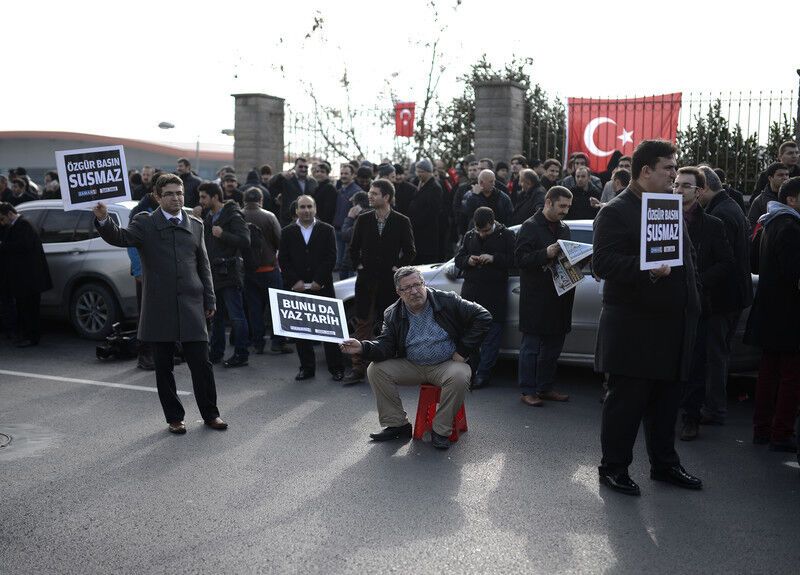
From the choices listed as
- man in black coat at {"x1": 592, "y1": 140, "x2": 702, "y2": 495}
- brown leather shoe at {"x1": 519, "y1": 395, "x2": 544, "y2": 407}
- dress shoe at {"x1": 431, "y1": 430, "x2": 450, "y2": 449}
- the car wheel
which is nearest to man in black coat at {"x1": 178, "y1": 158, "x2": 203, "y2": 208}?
the car wheel

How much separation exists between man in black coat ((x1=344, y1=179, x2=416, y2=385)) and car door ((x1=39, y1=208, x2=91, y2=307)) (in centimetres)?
423

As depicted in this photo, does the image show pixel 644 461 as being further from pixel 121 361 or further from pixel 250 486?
pixel 121 361

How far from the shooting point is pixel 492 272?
9.09m

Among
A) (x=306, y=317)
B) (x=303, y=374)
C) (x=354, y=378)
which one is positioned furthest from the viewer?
(x=303, y=374)

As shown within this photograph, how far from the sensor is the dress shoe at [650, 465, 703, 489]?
6055mm

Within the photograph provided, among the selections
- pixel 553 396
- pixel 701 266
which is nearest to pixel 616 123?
pixel 553 396

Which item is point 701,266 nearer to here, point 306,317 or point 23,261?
point 306,317

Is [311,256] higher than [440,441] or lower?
higher

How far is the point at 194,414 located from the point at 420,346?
2.25 m

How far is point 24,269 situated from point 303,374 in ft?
13.9

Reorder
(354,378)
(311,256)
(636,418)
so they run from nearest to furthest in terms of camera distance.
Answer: (636,418) → (354,378) → (311,256)

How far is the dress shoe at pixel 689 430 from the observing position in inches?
287

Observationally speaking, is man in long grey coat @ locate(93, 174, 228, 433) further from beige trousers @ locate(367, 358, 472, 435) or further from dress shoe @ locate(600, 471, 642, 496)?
dress shoe @ locate(600, 471, 642, 496)

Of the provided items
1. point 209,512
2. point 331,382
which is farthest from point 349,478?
point 331,382
